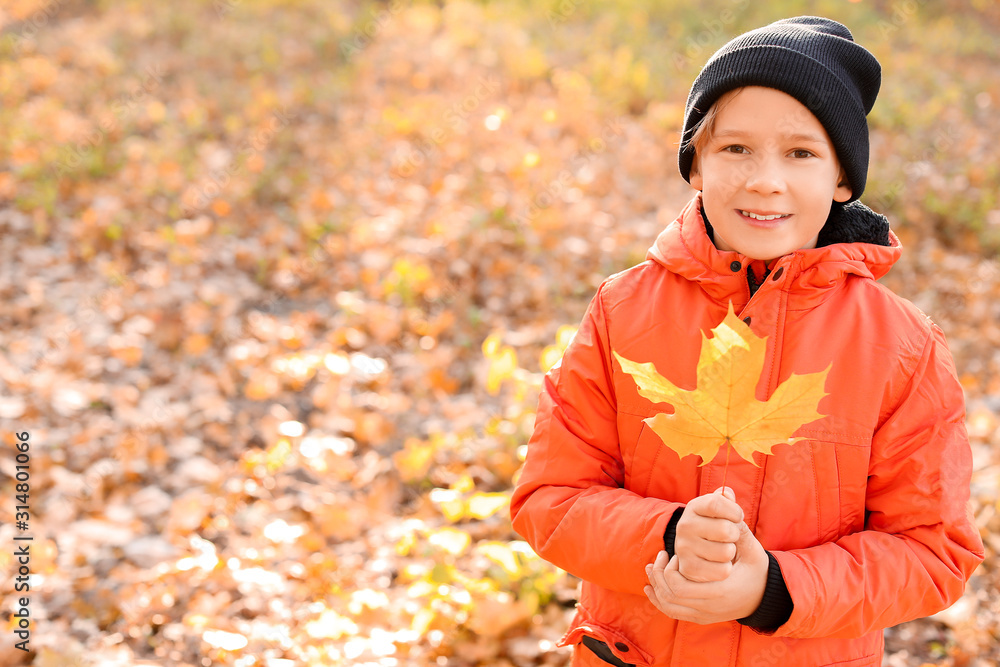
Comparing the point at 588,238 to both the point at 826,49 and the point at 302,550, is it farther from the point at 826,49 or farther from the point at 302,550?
the point at 826,49

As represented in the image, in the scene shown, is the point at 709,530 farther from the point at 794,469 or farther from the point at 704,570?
the point at 794,469

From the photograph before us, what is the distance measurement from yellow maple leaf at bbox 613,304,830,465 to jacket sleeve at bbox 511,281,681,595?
258mm

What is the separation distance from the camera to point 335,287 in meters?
4.83

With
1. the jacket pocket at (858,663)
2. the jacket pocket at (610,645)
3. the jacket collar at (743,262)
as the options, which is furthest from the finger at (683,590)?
the jacket collar at (743,262)

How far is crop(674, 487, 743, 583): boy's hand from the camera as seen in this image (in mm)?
1140

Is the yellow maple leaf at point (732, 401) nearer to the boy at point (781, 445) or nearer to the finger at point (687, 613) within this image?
the boy at point (781, 445)

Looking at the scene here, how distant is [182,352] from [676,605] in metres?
3.74

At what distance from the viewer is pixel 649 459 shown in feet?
4.66

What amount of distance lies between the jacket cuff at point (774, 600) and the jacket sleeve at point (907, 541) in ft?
0.04

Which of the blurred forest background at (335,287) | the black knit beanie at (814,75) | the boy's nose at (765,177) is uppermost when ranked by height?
the black knit beanie at (814,75)

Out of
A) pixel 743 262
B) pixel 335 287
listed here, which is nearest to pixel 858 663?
pixel 743 262

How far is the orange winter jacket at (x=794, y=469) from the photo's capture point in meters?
1.27

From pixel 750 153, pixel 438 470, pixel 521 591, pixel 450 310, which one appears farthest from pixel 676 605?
pixel 450 310

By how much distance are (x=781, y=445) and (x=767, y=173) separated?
0.50 meters
